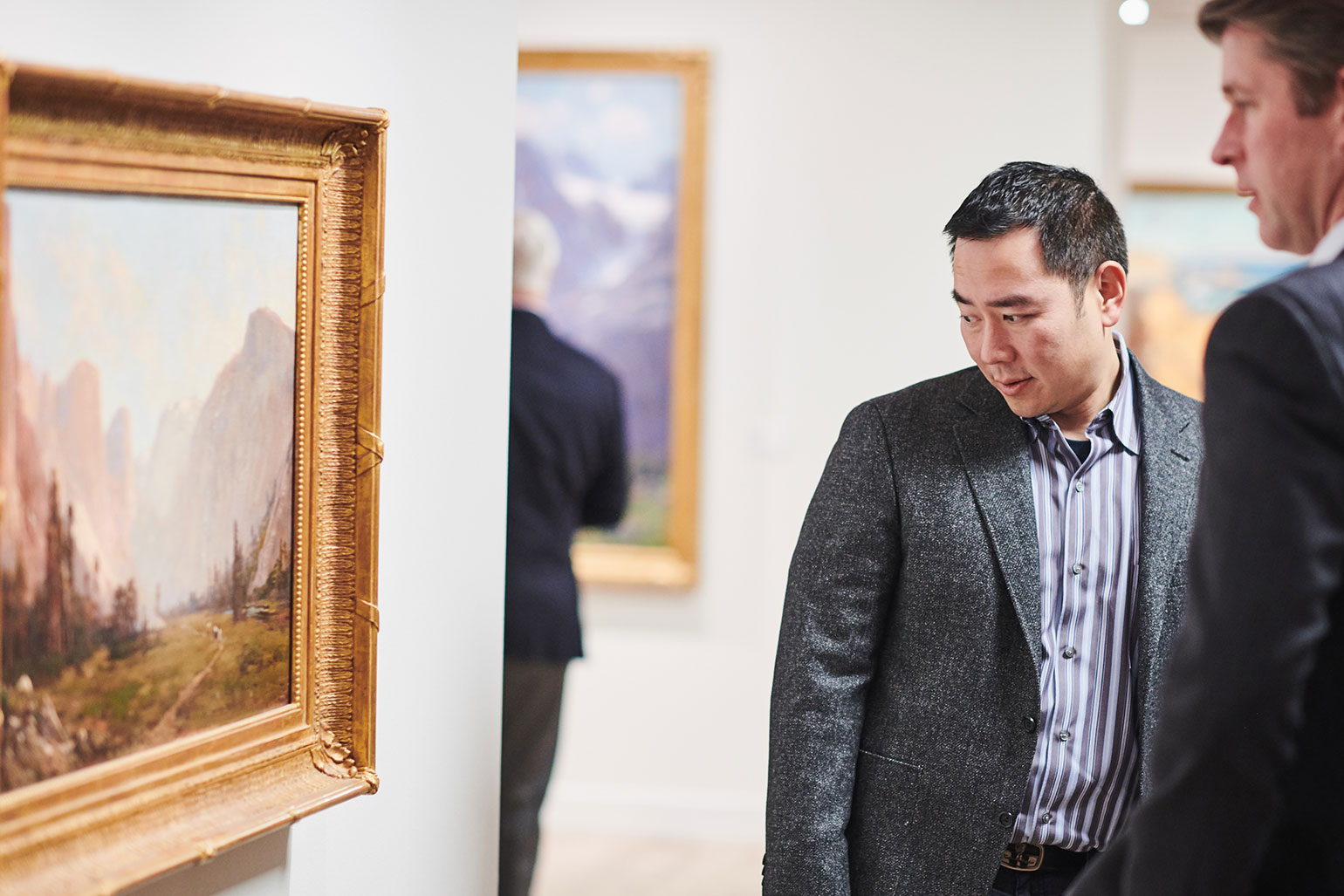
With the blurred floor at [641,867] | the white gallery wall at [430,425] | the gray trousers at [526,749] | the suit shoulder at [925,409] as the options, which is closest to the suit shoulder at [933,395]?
the suit shoulder at [925,409]

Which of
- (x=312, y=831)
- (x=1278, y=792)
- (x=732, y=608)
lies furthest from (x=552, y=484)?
(x=1278, y=792)

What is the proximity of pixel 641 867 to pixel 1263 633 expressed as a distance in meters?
3.60

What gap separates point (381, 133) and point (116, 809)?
83 cm

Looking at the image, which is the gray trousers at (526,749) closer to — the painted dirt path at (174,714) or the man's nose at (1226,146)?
the painted dirt path at (174,714)

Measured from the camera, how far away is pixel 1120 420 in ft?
5.81

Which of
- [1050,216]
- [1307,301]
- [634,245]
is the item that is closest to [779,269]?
[634,245]

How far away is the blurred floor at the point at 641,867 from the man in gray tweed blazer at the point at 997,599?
97.4 inches

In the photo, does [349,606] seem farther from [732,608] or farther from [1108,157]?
[1108,157]

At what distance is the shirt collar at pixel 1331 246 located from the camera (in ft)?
3.54

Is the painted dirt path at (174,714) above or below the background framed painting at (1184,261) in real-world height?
below

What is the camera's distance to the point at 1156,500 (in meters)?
1.71

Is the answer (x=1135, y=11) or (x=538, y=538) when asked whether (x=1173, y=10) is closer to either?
(x=1135, y=11)

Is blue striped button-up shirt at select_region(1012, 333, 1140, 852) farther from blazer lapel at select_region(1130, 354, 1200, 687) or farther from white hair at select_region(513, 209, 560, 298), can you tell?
white hair at select_region(513, 209, 560, 298)

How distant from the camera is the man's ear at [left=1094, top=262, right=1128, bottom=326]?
5.67 feet
